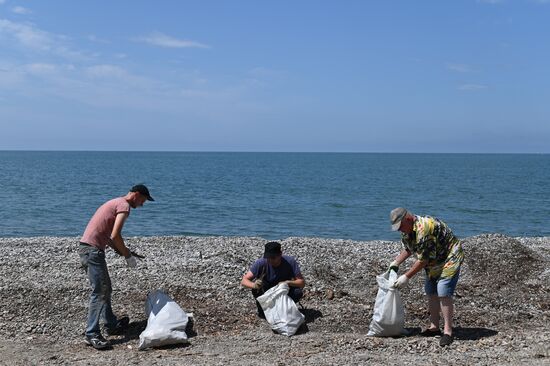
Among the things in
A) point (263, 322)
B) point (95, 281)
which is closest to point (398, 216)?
point (263, 322)

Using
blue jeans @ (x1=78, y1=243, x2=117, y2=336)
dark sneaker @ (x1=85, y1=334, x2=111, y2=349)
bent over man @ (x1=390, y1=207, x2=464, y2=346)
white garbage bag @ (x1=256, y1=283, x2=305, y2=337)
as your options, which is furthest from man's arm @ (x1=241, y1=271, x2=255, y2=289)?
bent over man @ (x1=390, y1=207, x2=464, y2=346)

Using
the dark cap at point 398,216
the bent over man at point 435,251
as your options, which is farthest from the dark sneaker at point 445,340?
the dark cap at point 398,216

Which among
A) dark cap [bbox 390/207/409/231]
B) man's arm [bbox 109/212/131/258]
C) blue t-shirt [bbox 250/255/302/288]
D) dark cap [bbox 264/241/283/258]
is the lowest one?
blue t-shirt [bbox 250/255/302/288]

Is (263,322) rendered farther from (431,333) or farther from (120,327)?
(431,333)

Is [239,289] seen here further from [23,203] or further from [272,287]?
[23,203]

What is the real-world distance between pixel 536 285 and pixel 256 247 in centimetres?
565

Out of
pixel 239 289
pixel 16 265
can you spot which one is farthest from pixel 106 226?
pixel 16 265

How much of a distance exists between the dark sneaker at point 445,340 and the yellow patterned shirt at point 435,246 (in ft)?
2.20

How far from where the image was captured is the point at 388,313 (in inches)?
290

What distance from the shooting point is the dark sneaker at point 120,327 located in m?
7.81

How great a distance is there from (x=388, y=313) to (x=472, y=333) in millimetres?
1130

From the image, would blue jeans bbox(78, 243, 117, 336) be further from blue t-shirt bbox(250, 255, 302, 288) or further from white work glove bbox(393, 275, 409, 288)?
white work glove bbox(393, 275, 409, 288)

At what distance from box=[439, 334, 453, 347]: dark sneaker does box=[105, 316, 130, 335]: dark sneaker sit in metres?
3.80

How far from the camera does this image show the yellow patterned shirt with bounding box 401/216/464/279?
6961 mm
